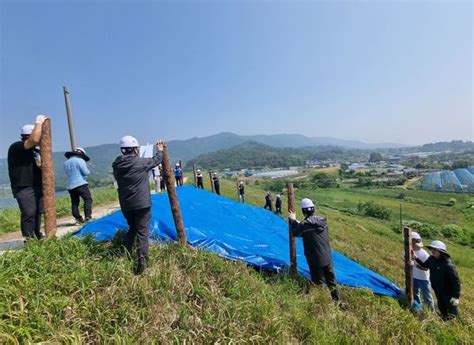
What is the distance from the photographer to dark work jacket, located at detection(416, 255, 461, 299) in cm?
507

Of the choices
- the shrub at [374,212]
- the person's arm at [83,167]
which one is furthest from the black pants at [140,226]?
the shrub at [374,212]

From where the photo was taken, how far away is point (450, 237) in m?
26.1

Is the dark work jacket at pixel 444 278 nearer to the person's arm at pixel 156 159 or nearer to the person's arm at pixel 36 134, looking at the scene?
the person's arm at pixel 156 159

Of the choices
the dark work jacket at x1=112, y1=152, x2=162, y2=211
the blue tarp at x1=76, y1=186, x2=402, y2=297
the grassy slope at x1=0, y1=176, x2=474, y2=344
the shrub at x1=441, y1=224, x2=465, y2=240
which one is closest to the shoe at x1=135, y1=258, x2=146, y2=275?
the grassy slope at x1=0, y1=176, x2=474, y2=344

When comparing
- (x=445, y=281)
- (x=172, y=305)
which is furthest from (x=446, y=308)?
(x=172, y=305)

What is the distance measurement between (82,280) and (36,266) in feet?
2.16

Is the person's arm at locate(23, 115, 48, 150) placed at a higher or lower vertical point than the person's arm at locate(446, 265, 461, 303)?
higher

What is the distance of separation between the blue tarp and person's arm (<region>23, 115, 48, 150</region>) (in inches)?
70.1

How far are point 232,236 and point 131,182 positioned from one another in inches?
114

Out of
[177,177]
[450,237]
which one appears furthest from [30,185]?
[450,237]

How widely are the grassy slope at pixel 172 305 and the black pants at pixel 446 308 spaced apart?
0.76 ft

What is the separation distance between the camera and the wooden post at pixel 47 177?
439 cm

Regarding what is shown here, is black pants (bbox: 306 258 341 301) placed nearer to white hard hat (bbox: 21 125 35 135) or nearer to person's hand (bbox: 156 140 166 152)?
person's hand (bbox: 156 140 166 152)

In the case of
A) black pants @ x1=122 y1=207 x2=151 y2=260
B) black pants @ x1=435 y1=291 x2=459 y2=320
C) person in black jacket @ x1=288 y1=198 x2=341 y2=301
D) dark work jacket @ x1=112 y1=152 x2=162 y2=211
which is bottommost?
black pants @ x1=435 y1=291 x2=459 y2=320
